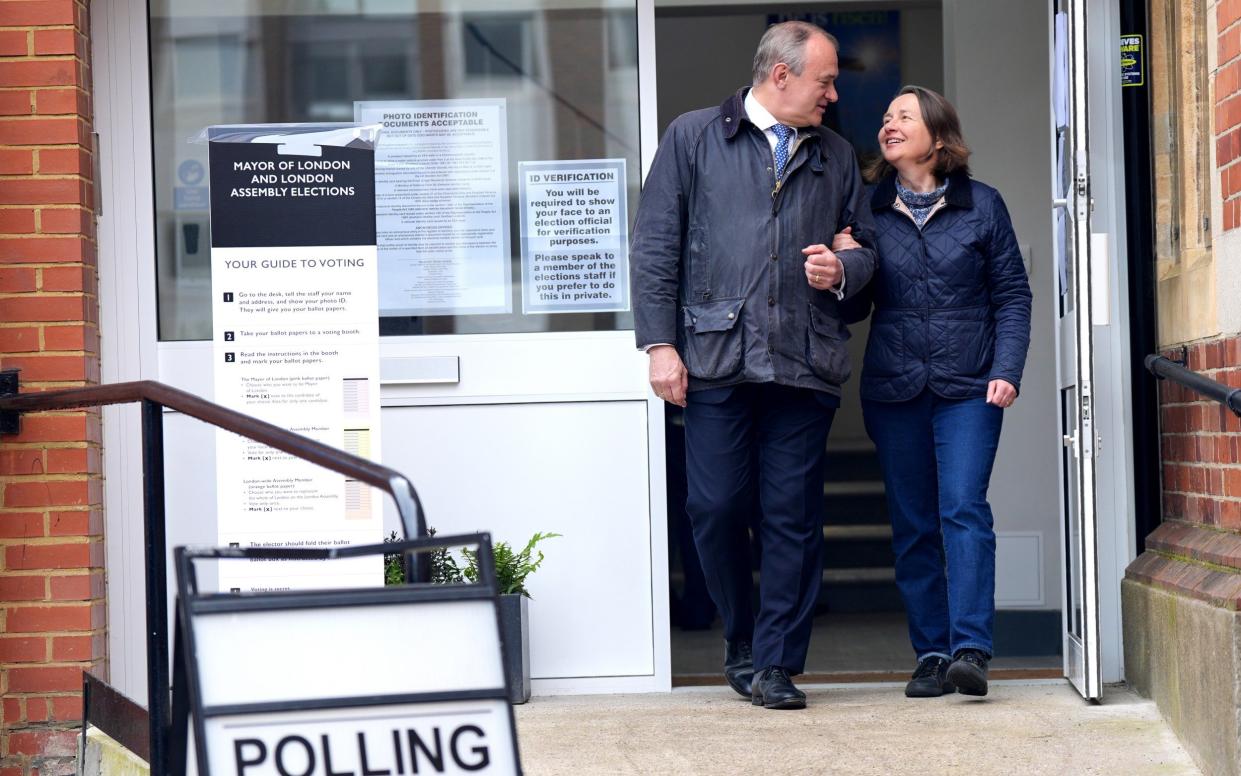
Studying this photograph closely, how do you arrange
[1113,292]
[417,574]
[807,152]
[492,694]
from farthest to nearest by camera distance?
1. [1113,292]
2. [807,152]
3. [417,574]
4. [492,694]

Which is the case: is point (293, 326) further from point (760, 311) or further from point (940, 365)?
point (940, 365)

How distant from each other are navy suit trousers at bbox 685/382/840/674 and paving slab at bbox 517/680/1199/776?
0.26 m

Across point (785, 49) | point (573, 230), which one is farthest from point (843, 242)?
point (573, 230)

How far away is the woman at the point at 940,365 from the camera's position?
14.7ft

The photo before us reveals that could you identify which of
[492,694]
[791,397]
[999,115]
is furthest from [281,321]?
[999,115]

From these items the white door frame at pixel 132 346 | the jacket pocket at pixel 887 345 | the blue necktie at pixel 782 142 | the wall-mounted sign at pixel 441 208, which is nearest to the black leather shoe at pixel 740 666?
the white door frame at pixel 132 346

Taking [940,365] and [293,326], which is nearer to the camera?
[293,326]

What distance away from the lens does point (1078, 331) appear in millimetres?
4395

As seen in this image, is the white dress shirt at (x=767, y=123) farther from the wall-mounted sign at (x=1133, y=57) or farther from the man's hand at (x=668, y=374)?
the wall-mounted sign at (x=1133, y=57)

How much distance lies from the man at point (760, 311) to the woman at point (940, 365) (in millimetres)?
205

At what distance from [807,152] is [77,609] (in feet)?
7.94

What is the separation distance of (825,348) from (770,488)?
0.43 m

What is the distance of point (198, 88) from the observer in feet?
16.4

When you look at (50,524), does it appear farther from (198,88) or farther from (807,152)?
(807,152)
